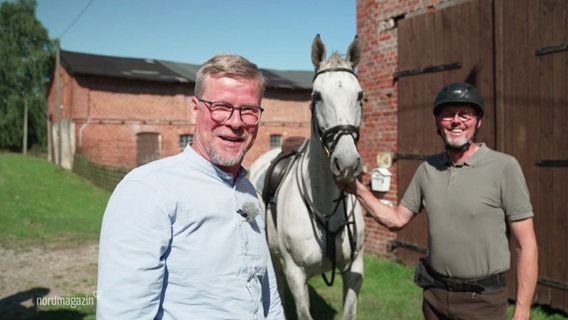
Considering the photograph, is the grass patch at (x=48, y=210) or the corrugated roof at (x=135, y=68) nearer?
the grass patch at (x=48, y=210)

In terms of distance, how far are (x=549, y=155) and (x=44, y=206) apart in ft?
40.7

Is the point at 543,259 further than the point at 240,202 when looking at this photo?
Yes

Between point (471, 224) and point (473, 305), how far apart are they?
45 centimetres

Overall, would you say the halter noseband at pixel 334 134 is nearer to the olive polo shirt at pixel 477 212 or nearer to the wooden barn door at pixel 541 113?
the olive polo shirt at pixel 477 212

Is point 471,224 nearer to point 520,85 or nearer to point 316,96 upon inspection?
point 316,96

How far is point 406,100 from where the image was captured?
20.1 feet

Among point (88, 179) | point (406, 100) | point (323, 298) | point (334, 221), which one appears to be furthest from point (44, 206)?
point (334, 221)

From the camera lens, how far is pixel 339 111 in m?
2.75

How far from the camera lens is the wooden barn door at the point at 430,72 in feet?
16.8

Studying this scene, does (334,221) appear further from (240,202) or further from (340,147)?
(240,202)

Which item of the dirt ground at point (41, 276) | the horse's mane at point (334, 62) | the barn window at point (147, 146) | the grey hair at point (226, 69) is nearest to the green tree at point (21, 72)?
the barn window at point (147, 146)

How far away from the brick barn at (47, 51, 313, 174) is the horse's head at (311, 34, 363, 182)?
20.1m

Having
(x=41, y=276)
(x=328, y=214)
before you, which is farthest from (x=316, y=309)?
(x=41, y=276)

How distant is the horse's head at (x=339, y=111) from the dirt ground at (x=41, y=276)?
13.2ft
